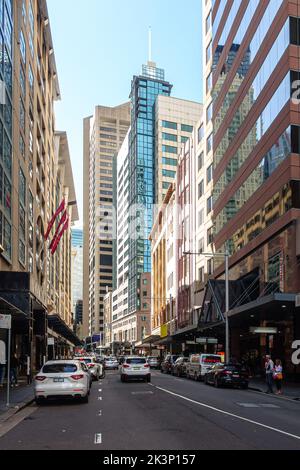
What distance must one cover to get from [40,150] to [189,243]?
80.3 feet

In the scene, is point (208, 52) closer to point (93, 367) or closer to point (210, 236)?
point (210, 236)

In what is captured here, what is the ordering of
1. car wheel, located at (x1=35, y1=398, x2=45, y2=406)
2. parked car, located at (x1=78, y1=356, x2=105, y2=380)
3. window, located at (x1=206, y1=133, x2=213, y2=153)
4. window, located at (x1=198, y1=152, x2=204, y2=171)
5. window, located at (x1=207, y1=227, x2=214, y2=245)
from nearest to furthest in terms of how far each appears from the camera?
car wheel, located at (x1=35, y1=398, x2=45, y2=406), parked car, located at (x1=78, y1=356, x2=105, y2=380), window, located at (x1=207, y1=227, x2=214, y2=245), window, located at (x1=206, y1=133, x2=213, y2=153), window, located at (x1=198, y1=152, x2=204, y2=171)

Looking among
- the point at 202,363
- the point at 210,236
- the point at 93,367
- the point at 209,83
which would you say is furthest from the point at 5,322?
the point at 209,83

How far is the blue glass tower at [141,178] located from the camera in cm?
13938

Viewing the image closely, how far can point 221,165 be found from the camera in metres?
58.5

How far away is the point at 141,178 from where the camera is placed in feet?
458

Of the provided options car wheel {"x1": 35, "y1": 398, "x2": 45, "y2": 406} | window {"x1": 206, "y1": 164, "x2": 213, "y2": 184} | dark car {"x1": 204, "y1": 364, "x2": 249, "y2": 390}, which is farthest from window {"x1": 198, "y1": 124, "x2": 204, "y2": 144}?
car wheel {"x1": 35, "y1": 398, "x2": 45, "y2": 406}

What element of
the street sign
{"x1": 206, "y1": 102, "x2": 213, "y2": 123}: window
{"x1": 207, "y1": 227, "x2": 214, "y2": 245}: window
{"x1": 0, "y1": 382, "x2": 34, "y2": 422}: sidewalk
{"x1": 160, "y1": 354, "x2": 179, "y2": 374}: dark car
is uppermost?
{"x1": 206, "y1": 102, "x2": 213, "y2": 123}: window

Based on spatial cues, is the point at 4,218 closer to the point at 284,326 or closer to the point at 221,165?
the point at 284,326

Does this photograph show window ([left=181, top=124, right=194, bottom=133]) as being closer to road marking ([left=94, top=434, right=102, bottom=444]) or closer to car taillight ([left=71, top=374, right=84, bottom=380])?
car taillight ([left=71, top=374, right=84, bottom=380])

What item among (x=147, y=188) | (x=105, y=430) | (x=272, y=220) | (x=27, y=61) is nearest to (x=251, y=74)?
(x=272, y=220)

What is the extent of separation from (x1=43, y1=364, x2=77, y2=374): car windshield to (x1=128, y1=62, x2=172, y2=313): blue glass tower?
118m

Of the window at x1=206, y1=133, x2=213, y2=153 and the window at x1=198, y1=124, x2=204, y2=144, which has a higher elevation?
the window at x1=198, y1=124, x2=204, y2=144

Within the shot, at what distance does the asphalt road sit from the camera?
11281 mm
